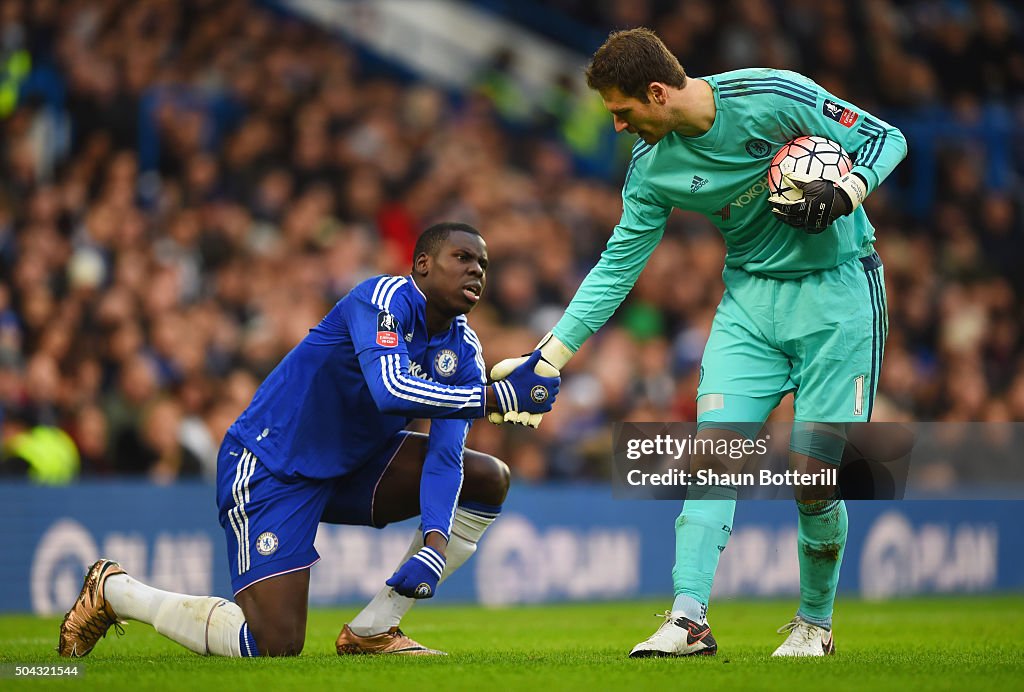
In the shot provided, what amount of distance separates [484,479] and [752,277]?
4.71 ft

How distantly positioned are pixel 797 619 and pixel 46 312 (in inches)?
279

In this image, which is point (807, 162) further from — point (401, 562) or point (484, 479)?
point (401, 562)

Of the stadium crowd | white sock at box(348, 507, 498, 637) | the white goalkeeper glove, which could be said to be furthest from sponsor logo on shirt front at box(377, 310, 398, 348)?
the stadium crowd

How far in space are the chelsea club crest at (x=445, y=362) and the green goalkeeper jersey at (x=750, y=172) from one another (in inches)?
18.8

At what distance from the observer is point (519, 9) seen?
2009 centimetres

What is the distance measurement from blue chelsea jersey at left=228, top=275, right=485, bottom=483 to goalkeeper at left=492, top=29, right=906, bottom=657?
40 cm

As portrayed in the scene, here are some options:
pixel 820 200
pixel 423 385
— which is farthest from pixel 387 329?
pixel 820 200

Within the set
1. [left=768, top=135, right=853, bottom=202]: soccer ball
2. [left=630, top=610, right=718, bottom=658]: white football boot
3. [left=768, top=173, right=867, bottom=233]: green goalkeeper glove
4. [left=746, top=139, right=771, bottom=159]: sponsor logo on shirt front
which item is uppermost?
[left=746, top=139, right=771, bottom=159]: sponsor logo on shirt front

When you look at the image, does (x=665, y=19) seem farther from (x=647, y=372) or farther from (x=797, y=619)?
(x=797, y=619)

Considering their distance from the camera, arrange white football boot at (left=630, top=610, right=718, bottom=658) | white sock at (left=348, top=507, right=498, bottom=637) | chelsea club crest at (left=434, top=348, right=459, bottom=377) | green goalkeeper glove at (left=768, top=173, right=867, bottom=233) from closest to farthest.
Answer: green goalkeeper glove at (left=768, top=173, right=867, bottom=233)
white football boot at (left=630, top=610, right=718, bottom=658)
chelsea club crest at (left=434, top=348, right=459, bottom=377)
white sock at (left=348, top=507, right=498, bottom=637)

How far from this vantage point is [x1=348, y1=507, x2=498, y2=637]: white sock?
654 cm

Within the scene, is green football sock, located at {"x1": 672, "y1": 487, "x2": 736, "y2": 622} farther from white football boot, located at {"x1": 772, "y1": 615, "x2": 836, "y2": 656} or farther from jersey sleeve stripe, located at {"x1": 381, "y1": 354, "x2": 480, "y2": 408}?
jersey sleeve stripe, located at {"x1": 381, "y1": 354, "x2": 480, "y2": 408}

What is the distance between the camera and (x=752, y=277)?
20.8ft

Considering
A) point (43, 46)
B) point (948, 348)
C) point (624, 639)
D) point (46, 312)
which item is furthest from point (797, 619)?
point (43, 46)
